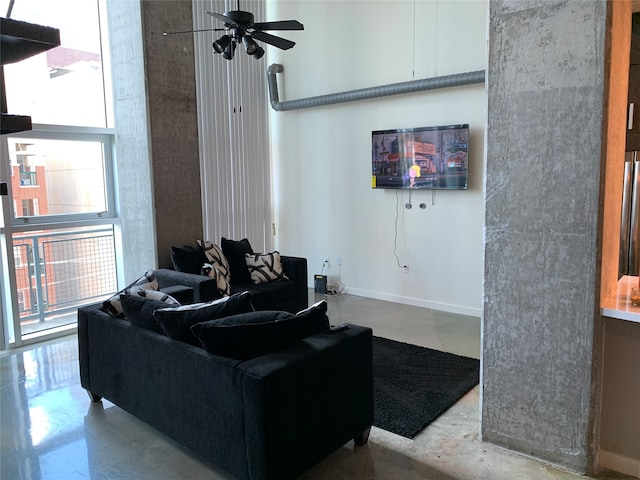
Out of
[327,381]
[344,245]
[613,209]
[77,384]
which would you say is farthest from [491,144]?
[344,245]

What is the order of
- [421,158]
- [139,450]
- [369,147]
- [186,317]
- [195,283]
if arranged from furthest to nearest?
[369,147] < [421,158] < [195,283] < [139,450] < [186,317]

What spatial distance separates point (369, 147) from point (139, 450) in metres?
4.23

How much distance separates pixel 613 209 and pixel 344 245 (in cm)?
403

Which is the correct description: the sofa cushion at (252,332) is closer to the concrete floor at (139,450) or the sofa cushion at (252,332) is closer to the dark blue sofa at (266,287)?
the concrete floor at (139,450)

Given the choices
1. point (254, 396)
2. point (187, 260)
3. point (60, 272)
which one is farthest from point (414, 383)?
point (60, 272)

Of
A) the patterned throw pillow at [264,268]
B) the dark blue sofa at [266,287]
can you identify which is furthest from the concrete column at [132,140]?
the patterned throw pillow at [264,268]

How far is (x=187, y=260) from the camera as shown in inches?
193

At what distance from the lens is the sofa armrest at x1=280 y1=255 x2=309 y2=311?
5184mm

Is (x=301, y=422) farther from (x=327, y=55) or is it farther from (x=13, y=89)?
(x=327, y=55)

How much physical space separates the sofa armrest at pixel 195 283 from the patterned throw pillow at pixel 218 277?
87 millimetres

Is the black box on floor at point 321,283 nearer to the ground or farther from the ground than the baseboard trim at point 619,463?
farther from the ground

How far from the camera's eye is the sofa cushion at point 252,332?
2.40 meters

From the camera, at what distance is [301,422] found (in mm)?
2373

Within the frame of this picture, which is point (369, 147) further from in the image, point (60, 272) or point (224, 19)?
point (60, 272)
